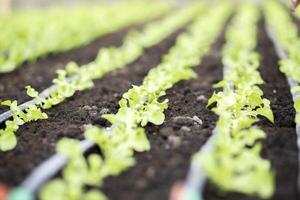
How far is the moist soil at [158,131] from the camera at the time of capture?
2.84 m

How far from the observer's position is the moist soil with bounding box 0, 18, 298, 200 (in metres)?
2.84

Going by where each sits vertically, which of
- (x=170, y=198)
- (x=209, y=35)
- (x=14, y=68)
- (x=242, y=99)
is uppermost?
(x=209, y=35)

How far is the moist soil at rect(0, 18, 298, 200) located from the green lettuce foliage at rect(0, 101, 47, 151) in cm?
6

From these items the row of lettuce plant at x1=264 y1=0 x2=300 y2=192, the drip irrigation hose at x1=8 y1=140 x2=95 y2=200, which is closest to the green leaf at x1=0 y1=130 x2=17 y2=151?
the drip irrigation hose at x1=8 y1=140 x2=95 y2=200

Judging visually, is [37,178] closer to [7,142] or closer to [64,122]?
[7,142]

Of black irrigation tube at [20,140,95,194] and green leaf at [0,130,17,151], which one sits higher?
green leaf at [0,130,17,151]

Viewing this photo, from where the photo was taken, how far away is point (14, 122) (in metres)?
3.86

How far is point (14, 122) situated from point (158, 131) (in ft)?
3.70

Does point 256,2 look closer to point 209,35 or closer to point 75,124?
point 209,35

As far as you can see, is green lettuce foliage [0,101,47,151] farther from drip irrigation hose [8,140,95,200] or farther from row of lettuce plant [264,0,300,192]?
A: row of lettuce plant [264,0,300,192]

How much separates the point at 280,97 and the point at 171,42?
A: 4.58 meters

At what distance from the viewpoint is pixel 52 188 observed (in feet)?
8.21

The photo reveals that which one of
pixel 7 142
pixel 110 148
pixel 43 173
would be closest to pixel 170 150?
pixel 110 148

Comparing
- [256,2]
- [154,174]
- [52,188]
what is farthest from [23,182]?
[256,2]
